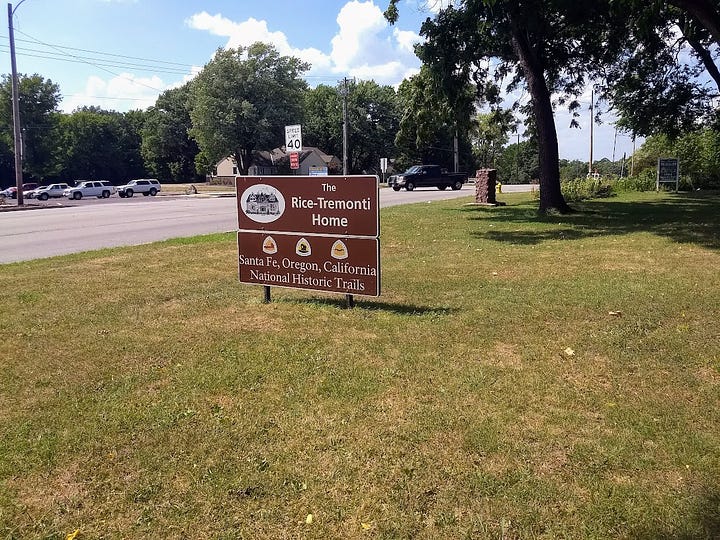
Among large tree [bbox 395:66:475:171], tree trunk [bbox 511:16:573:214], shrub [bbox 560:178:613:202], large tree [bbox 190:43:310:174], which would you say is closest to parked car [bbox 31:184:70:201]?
large tree [bbox 190:43:310:174]

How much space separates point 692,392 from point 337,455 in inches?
102

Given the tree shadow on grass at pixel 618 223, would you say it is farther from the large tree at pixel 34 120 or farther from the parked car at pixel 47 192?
the large tree at pixel 34 120

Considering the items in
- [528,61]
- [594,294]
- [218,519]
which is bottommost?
[218,519]

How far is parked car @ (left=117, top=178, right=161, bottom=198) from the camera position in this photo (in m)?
49.2

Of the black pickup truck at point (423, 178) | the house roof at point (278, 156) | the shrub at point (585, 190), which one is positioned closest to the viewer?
the shrub at point (585, 190)

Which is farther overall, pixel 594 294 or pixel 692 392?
pixel 594 294

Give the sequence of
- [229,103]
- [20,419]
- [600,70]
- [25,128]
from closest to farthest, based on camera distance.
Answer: [20,419], [600,70], [229,103], [25,128]

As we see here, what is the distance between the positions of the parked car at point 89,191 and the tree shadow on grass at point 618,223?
129 ft

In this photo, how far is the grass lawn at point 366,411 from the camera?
2.82 metres

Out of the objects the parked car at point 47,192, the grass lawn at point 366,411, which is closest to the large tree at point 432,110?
the grass lawn at point 366,411

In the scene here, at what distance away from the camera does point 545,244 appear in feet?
37.0

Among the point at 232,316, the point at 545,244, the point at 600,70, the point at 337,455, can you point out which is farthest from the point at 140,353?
the point at 600,70

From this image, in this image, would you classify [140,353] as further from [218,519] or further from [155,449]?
[218,519]

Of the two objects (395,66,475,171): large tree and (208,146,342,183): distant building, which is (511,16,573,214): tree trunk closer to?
(395,66,475,171): large tree
